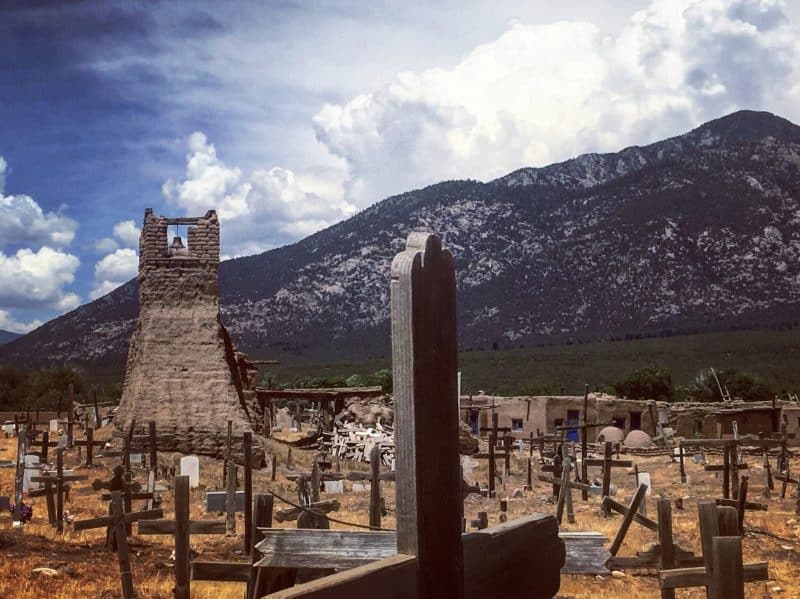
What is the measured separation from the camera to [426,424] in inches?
86.7

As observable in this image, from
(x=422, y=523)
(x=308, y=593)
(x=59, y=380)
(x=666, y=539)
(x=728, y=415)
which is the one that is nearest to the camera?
(x=308, y=593)

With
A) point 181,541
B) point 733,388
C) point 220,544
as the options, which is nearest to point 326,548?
point 181,541

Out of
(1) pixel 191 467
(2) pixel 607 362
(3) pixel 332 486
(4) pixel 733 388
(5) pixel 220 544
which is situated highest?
(2) pixel 607 362

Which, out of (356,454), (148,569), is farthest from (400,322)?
(356,454)

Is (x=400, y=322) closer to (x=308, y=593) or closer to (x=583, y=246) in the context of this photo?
(x=308, y=593)

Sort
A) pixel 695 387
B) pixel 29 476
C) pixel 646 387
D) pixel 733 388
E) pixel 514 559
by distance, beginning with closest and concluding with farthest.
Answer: pixel 514 559 < pixel 29 476 < pixel 733 388 < pixel 695 387 < pixel 646 387

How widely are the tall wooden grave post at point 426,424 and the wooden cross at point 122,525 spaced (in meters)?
8.46

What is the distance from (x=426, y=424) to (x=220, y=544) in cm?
1380

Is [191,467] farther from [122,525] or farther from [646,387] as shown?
[646,387]

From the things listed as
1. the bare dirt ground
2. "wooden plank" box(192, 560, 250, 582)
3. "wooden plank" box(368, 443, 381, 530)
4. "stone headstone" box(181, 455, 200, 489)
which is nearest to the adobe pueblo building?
the bare dirt ground

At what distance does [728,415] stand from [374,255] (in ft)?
350

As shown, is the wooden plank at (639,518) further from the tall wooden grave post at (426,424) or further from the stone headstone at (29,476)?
the stone headstone at (29,476)

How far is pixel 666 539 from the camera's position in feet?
28.4

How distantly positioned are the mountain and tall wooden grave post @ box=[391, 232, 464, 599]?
111510 mm
